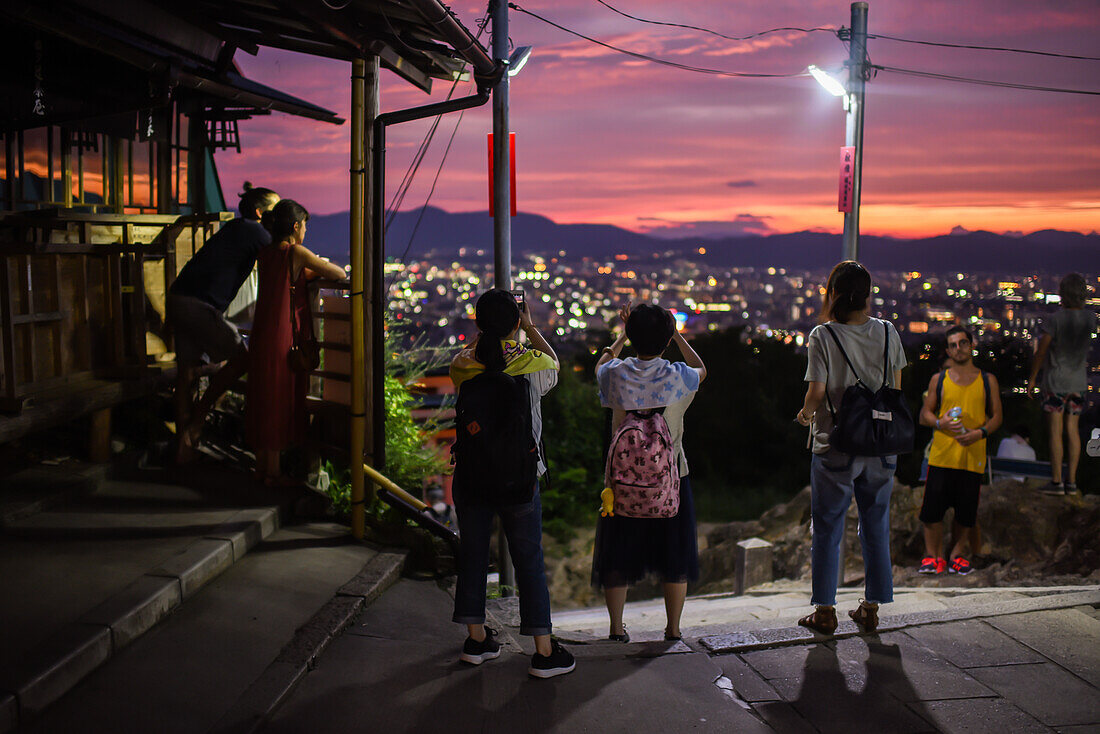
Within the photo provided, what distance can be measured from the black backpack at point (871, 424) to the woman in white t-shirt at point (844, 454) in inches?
3.8

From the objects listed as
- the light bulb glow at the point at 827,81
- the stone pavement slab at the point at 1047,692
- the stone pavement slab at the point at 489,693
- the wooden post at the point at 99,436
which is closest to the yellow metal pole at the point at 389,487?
the stone pavement slab at the point at 489,693

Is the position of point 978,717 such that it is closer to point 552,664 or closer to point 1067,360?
point 552,664

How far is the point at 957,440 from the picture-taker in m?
7.08

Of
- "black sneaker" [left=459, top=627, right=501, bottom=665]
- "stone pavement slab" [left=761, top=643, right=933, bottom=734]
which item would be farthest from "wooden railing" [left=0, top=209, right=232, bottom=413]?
"stone pavement slab" [left=761, top=643, right=933, bottom=734]

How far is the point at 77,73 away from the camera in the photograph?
7.93m

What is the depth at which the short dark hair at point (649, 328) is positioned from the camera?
439cm

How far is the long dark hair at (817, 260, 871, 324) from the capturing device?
471 cm

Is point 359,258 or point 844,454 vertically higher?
point 359,258

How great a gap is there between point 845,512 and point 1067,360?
4367mm

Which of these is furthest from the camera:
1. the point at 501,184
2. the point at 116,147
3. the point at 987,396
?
the point at 116,147

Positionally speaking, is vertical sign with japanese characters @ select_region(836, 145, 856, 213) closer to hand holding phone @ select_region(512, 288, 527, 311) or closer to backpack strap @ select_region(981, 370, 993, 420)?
backpack strap @ select_region(981, 370, 993, 420)

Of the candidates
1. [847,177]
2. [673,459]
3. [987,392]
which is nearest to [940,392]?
[987,392]

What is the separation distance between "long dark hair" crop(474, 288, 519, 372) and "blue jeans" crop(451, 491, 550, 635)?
754 millimetres

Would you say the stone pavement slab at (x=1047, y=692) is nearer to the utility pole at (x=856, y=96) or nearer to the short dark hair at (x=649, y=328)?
the short dark hair at (x=649, y=328)
